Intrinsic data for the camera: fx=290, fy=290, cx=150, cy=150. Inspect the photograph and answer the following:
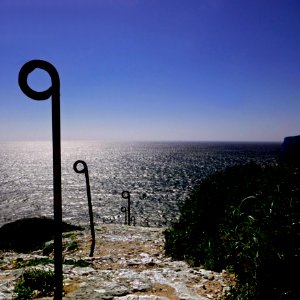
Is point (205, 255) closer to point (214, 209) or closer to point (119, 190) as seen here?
point (214, 209)

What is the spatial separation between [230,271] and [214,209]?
124 inches

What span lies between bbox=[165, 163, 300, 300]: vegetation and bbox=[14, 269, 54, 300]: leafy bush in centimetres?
279

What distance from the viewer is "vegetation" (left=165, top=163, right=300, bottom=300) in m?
4.05

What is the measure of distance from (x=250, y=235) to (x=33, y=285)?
3613 millimetres

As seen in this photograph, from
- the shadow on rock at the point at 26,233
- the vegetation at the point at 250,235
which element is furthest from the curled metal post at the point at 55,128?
the shadow on rock at the point at 26,233

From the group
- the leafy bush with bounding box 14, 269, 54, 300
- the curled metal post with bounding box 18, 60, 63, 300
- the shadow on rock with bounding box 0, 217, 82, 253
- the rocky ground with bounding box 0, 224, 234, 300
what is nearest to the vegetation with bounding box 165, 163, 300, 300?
the rocky ground with bounding box 0, 224, 234, 300

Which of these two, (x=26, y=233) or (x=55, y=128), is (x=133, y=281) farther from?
(x=26, y=233)

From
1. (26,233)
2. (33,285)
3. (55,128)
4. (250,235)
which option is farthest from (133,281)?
(26,233)

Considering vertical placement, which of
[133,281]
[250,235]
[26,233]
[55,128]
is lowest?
[26,233]

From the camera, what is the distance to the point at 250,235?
191 inches

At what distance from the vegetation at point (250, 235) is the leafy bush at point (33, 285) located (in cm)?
279

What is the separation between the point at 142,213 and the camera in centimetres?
4741

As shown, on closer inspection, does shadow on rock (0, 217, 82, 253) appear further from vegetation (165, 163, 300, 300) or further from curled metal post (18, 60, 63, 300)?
curled metal post (18, 60, 63, 300)

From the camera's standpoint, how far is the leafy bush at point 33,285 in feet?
14.0
